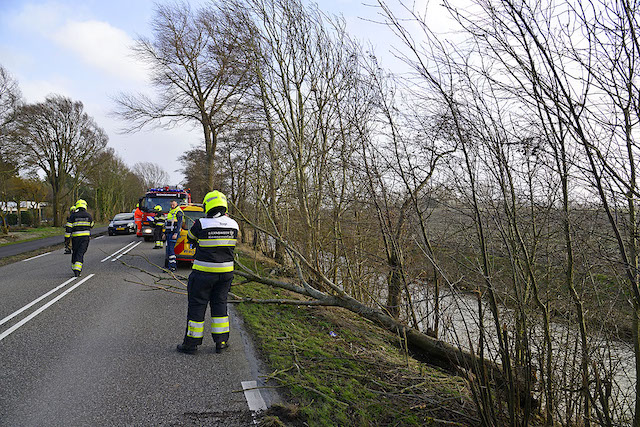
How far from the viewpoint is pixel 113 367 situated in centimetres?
464

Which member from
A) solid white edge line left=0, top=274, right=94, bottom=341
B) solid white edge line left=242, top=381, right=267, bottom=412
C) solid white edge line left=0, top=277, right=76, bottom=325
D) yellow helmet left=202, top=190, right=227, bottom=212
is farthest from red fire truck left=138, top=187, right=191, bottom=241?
solid white edge line left=242, top=381, right=267, bottom=412

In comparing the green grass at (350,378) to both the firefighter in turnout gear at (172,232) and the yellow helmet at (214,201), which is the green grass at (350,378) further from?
the firefighter in turnout gear at (172,232)

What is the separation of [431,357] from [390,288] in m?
2.56

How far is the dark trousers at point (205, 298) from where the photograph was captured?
5.12m

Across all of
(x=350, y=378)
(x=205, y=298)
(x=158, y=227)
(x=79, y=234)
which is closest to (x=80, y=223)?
(x=79, y=234)

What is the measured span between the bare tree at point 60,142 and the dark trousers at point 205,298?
32.7 m

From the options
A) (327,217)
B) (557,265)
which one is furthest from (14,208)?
(557,265)

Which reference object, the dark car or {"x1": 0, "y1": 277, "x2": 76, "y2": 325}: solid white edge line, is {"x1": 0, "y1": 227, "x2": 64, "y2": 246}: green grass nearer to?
the dark car

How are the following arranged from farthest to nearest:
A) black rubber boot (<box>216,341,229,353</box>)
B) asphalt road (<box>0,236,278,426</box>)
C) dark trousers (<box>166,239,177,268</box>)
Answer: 1. dark trousers (<box>166,239,177,268</box>)
2. black rubber boot (<box>216,341,229,353</box>)
3. asphalt road (<box>0,236,278,426</box>)

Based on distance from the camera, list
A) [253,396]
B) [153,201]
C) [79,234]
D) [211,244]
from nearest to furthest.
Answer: [253,396] → [211,244] → [79,234] → [153,201]

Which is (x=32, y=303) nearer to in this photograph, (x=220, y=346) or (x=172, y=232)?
(x=172, y=232)

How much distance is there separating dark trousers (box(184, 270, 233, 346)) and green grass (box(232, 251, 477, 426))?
0.74 metres

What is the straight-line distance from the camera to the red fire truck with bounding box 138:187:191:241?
66.4 feet

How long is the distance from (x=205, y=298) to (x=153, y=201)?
17175mm
